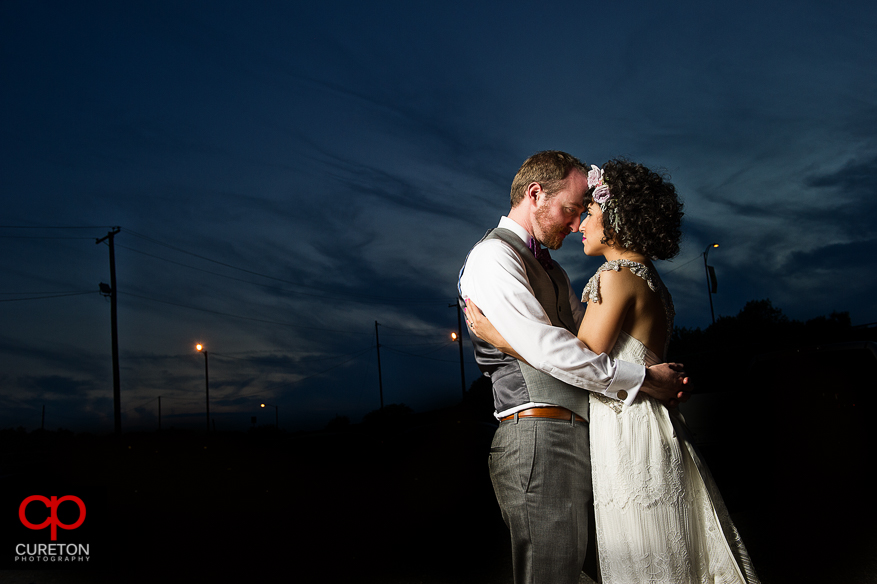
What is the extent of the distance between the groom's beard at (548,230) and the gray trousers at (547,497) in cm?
86

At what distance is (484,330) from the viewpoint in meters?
2.26

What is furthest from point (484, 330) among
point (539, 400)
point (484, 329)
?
point (539, 400)

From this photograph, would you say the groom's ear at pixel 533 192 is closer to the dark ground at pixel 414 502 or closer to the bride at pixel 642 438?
the bride at pixel 642 438

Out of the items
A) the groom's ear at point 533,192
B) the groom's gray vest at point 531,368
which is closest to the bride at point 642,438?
the groom's gray vest at point 531,368

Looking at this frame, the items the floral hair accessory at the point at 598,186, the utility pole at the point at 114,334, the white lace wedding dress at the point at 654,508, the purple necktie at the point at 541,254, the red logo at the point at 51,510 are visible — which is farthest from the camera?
the utility pole at the point at 114,334

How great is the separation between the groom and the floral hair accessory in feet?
1.28

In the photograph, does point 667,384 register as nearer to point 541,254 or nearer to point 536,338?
point 536,338

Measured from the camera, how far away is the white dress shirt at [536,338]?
6.71ft

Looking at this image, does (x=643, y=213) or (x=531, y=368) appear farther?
(x=643, y=213)

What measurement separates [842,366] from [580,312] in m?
5.18

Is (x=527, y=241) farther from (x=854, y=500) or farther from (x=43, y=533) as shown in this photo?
(x=854, y=500)

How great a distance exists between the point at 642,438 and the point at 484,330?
722mm

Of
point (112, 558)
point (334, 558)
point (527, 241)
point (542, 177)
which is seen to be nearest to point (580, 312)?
point (527, 241)

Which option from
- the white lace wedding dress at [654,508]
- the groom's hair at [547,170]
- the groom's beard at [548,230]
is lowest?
the white lace wedding dress at [654,508]
